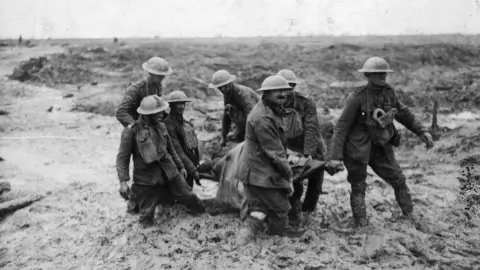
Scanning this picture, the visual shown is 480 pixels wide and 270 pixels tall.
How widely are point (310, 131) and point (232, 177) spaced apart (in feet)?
3.80

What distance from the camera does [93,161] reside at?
30.9 feet

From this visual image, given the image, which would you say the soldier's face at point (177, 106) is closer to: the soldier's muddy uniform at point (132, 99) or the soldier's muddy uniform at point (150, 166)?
the soldier's muddy uniform at point (132, 99)

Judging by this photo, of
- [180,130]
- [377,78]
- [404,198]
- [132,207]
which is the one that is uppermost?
[377,78]

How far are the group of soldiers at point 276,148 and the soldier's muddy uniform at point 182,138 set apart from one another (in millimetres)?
15

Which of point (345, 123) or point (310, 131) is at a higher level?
point (345, 123)

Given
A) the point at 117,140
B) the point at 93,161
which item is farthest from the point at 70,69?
the point at 93,161

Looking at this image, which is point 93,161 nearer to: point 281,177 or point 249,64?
point 281,177

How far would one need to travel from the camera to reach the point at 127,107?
5.89 m

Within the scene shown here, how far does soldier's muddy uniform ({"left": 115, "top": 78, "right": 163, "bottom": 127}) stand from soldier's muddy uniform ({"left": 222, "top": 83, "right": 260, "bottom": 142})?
3.30ft

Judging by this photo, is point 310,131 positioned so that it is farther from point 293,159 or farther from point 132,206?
point 132,206

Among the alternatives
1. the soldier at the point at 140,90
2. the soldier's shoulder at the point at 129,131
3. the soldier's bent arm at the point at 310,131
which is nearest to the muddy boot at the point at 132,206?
the soldier at the point at 140,90

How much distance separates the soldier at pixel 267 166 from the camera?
4.57 metres

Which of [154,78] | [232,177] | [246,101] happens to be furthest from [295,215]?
[154,78]

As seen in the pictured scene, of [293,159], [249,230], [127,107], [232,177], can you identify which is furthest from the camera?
[127,107]
